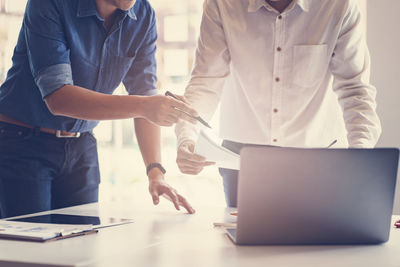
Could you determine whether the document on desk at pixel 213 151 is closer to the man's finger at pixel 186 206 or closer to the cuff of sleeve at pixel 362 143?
the man's finger at pixel 186 206

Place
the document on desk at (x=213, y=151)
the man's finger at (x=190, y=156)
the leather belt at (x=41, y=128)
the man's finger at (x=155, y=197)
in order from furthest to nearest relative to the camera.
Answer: the leather belt at (x=41, y=128) < the man's finger at (x=155, y=197) < the man's finger at (x=190, y=156) < the document on desk at (x=213, y=151)

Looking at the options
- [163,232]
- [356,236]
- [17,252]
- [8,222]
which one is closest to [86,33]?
[8,222]

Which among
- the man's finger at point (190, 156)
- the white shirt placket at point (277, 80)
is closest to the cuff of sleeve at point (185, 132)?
the man's finger at point (190, 156)

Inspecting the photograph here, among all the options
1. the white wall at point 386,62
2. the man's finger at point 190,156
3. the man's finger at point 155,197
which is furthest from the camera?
the white wall at point 386,62

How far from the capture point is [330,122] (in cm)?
189

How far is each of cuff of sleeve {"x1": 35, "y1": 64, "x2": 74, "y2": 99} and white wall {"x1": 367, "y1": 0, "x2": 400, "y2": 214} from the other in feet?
6.55

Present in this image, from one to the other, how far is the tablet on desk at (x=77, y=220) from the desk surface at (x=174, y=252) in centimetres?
6

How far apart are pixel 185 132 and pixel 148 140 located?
23cm

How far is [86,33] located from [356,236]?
1.10 m

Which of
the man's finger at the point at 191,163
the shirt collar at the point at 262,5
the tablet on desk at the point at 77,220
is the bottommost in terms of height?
the tablet on desk at the point at 77,220

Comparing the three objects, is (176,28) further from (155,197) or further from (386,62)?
(155,197)

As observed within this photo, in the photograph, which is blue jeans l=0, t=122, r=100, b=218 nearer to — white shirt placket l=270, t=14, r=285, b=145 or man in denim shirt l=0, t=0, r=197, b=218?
man in denim shirt l=0, t=0, r=197, b=218

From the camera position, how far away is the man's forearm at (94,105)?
1494 mm

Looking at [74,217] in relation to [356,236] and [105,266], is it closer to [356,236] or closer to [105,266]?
[105,266]
